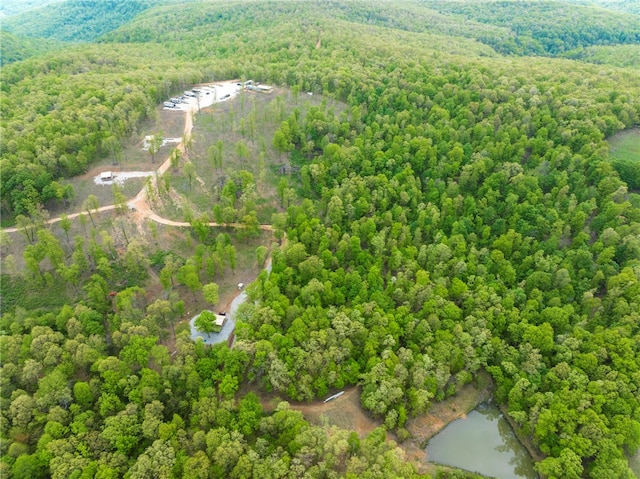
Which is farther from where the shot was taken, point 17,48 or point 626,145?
point 17,48

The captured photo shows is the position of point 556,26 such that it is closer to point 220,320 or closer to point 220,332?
point 220,320

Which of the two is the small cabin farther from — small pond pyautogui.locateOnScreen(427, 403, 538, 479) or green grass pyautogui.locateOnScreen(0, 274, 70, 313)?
→ small pond pyautogui.locateOnScreen(427, 403, 538, 479)

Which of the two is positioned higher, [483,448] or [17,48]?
[17,48]

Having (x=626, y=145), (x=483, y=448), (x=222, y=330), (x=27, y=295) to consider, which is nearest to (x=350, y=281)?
(x=222, y=330)

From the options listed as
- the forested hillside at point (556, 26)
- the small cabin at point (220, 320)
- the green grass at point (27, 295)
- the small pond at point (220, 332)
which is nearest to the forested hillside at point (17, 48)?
the green grass at point (27, 295)

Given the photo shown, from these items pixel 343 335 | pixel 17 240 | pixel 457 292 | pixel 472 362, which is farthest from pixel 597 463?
pixel 17 240

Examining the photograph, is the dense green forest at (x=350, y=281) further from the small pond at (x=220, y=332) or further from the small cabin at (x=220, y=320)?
the small cabin at (x=220, y=320)
